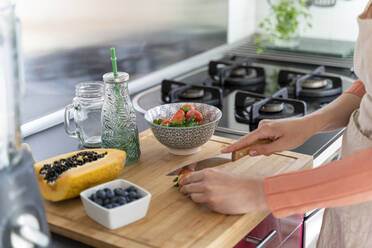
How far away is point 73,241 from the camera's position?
988mm

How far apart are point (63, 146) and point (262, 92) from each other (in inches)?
30.7

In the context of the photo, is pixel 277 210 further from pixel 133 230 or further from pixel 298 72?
pixel 298 72

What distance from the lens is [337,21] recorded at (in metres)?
2.27

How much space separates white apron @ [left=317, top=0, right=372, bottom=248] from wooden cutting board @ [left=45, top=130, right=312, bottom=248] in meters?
0.14

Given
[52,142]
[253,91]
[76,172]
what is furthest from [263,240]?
[253,91]

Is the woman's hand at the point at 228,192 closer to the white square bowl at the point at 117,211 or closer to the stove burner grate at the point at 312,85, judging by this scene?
the white square bowl at the point at 117,211

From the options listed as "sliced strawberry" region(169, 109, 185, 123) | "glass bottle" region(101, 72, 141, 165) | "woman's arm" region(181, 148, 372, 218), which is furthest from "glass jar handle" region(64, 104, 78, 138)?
"woman's arm" region(181, 148, 372, 218)

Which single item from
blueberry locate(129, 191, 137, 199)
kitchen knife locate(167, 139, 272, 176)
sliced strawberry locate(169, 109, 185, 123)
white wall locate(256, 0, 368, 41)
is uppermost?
white wall locate(256, 0, 368, 41)

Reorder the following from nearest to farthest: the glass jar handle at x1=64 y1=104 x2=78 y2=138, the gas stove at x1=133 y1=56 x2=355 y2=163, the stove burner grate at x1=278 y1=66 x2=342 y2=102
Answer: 1. the glass jar handle at x1=64 y1=104 x2=78 y2=138
2. the gas stove at x1=133 y1=56 x2=355 y2=163
3. the stove burner grate at x1=278 y1=66 x2=342 y2=102

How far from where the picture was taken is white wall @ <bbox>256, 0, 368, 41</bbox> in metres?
2.22

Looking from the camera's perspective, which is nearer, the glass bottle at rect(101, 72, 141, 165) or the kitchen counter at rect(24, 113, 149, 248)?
the glass bottle at rect(101, 72, 141, 165)

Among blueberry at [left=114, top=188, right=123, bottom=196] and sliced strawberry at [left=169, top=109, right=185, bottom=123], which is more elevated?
sliced strawberry at [left=169, top=109, right=185, bottom=123]

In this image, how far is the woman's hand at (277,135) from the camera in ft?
3.87

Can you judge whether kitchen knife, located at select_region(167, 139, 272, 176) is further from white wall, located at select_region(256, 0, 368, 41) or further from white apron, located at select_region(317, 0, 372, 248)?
white wall, located at select_region(256, 0, 368, 41)
